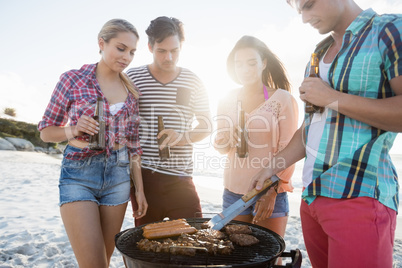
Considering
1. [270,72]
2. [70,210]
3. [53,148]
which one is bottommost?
[53,148]

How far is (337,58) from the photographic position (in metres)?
1.71

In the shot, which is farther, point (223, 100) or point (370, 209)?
point (223, 100)

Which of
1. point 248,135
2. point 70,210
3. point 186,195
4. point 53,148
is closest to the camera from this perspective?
point 70,210

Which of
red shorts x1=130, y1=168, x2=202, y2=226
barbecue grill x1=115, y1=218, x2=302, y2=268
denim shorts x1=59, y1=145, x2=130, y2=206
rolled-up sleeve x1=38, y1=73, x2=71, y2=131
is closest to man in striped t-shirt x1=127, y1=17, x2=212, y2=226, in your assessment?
red shorts x1=130, y1=168, x2=202, y2=226

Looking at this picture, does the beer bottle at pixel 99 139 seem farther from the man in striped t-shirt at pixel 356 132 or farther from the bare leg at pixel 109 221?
the man in striped t-shirt at pixel 356 132

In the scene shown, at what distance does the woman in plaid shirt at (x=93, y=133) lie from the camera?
2.35 m

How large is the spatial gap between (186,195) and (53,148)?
2398 centimetres

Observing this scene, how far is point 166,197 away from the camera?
3088mm

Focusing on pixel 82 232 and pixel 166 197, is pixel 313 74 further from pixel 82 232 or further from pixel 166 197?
pixel 82 232

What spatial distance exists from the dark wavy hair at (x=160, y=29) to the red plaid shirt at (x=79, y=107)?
70 cm

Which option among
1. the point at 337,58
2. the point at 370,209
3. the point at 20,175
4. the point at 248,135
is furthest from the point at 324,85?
the point at 20,175

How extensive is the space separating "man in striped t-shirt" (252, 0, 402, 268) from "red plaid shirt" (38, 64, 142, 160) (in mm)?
1619

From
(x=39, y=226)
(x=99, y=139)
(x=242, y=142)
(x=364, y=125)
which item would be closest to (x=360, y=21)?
(x=364, y=125)

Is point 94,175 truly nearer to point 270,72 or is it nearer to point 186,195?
point 186,195
